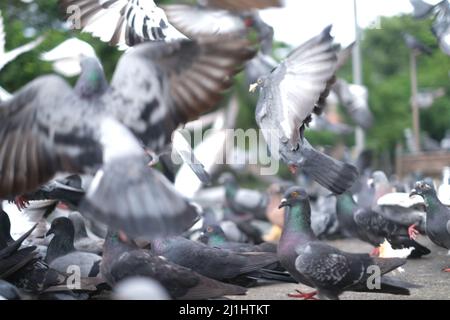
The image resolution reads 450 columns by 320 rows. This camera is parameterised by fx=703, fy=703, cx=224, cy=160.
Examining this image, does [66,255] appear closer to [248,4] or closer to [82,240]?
[82,240]

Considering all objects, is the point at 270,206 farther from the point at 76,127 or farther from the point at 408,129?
the point at 408,129

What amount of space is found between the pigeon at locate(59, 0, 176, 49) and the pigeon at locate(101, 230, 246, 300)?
175 cm

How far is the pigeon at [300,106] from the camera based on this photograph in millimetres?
5000

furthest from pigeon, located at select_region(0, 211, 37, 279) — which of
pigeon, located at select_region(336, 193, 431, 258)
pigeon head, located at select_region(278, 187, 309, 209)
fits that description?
pigeon, located at select_region(336, 193, 431, 258)

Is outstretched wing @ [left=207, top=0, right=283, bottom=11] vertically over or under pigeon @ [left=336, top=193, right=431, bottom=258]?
over

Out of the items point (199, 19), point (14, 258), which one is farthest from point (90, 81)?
point (199, 19)

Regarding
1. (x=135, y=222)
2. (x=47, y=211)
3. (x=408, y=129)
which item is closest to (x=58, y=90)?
(x=135, y=222)

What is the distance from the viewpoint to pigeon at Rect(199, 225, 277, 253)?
5.97 m

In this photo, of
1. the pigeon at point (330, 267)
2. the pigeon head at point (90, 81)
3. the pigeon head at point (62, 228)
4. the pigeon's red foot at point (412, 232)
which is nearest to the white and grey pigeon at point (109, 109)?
the pigeon head at point (90, 81)

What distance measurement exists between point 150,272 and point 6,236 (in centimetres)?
180

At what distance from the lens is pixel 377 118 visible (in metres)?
29.4

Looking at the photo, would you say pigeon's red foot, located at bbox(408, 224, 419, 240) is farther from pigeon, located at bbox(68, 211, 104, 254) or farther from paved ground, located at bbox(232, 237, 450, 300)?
pigeon, located at bbox(68, 211, 104, 254)

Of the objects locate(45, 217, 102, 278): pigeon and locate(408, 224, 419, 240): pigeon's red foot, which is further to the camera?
locate(408, 224, 419, 240): pigeon's red foot

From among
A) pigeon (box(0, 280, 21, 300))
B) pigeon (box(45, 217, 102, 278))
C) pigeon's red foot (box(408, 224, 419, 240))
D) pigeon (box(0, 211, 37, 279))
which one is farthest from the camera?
pigeon's red foot (box(408, 224, 419, 240))
